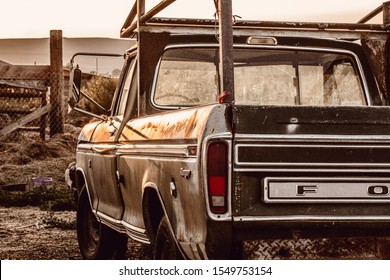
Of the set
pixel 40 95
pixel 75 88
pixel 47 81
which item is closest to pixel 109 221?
pixel 75 88

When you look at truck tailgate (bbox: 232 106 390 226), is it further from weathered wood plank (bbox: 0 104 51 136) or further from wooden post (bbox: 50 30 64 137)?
weathered wood plank (bbox: 0 104 51 136)

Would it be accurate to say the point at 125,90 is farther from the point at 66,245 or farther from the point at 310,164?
the point at 310,164

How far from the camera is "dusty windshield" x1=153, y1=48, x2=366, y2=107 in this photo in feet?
19.8

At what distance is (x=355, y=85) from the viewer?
6.39 m

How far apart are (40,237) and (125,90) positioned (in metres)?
2.84

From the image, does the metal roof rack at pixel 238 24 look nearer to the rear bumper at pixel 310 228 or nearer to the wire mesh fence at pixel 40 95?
the rear bumper at pixel 310 228

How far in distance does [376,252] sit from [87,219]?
389 cm

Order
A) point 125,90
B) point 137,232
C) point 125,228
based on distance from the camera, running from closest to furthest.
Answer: point 137,232
point 125,228
point 125,90

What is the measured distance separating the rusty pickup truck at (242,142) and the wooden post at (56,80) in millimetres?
7670

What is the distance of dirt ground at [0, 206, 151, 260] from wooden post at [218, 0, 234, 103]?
148 inches

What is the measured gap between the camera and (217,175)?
4.10 meters
